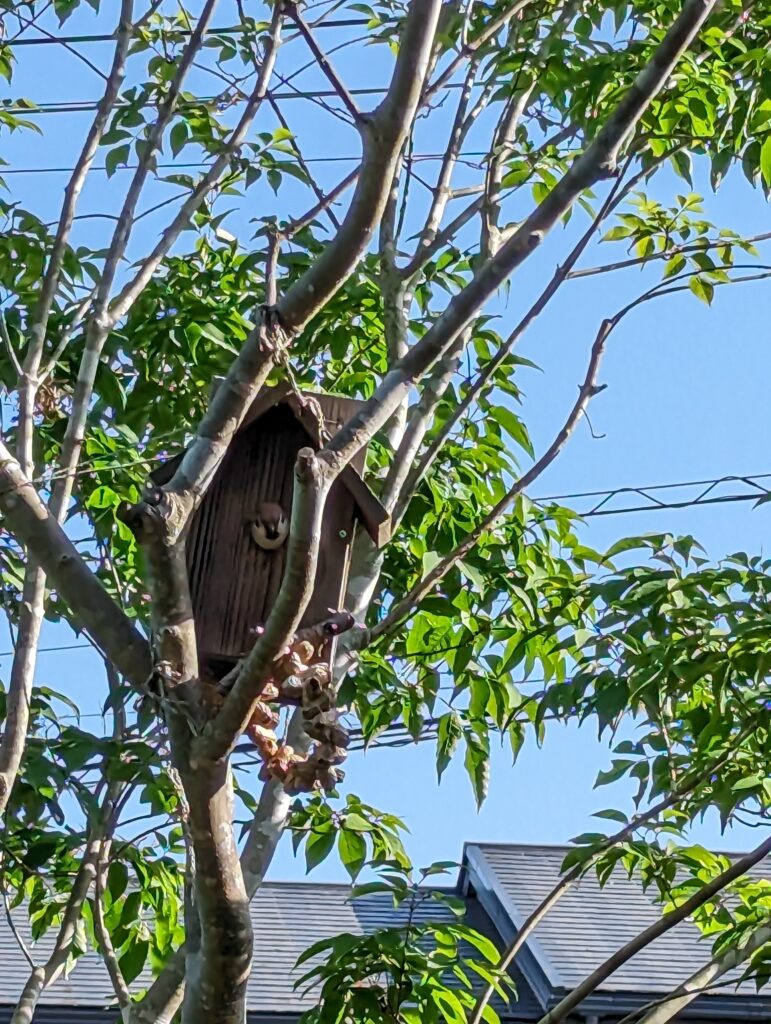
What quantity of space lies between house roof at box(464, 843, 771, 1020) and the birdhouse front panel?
8.75ft

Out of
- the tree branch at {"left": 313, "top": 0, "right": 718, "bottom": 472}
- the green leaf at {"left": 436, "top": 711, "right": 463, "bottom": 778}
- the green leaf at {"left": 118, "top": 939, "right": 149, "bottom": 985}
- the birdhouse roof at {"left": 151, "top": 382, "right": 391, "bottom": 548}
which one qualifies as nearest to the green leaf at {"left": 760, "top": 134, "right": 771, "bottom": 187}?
the tree branch at {"left": 313, "top": 0, "right": 718, "bottom": 472}

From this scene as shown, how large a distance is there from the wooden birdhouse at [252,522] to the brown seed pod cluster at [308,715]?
198mm

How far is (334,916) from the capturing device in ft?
18.4

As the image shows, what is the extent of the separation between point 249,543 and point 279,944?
3.58 meters

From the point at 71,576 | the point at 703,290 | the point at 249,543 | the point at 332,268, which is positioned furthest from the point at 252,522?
the point at 703,290

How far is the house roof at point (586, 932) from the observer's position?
4645 millimetres

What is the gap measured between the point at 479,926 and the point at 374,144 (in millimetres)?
4576

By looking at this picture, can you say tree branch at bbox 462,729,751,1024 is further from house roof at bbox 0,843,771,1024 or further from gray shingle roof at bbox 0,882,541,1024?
gray shingle roof at bbox 0,882,541,1024

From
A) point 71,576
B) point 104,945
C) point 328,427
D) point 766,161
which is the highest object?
point 766,161

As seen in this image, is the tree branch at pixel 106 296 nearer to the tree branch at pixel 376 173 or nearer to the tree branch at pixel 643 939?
the tree branch at pixel 376 173

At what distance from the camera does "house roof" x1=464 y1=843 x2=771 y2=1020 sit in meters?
4.64

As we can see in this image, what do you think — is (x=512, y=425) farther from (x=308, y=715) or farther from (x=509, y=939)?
(x=509, y=939)

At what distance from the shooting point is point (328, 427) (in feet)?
6.61

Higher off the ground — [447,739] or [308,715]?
[447,739]
